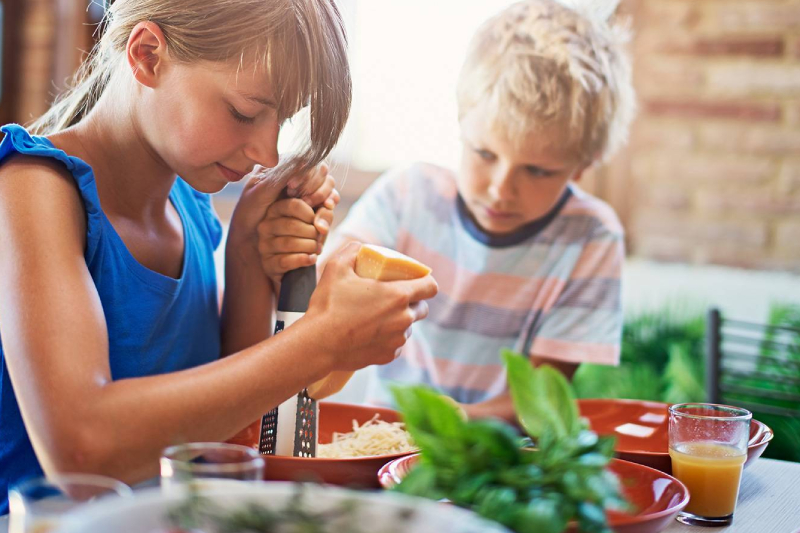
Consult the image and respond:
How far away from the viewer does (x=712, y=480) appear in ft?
2.90

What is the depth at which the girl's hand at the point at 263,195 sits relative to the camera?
1.19 m

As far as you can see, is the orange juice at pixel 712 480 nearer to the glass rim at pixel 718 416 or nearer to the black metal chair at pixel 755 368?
the glass rim at pixel 718 416

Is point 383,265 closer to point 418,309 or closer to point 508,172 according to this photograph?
point 418,309

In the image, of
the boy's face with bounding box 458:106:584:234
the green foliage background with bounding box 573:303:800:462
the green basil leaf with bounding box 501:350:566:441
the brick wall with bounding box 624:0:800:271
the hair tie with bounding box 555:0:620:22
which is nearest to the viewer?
the green basil leaf with bounding box 501:350:566:441

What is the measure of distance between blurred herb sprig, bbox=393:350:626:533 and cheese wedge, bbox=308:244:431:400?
380mm

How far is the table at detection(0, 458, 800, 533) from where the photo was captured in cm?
88

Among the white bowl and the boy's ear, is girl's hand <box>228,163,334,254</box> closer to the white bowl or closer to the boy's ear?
the boy's ear

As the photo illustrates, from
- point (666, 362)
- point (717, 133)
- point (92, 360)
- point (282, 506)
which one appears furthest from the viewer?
point (717, 133)

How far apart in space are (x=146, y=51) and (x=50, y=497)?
2.03 ft

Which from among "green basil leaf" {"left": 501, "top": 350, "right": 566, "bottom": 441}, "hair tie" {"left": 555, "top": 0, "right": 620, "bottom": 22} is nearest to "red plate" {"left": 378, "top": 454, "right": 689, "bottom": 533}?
"green basil leaf" {"left": 501, "top": 350, "right": 566, "bottom": 441}

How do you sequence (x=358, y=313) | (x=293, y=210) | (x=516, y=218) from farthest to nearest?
1. (x=516, y=218)
2. (x=293, y=210)
3. (x=358, y=313)

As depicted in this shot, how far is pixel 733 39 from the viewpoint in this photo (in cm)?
247

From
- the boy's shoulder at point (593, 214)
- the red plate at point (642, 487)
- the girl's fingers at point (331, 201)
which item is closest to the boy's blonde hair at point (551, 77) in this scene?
the boy's shoulder at point (593, 214)

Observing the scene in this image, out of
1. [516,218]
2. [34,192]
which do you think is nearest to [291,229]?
[34,192]
